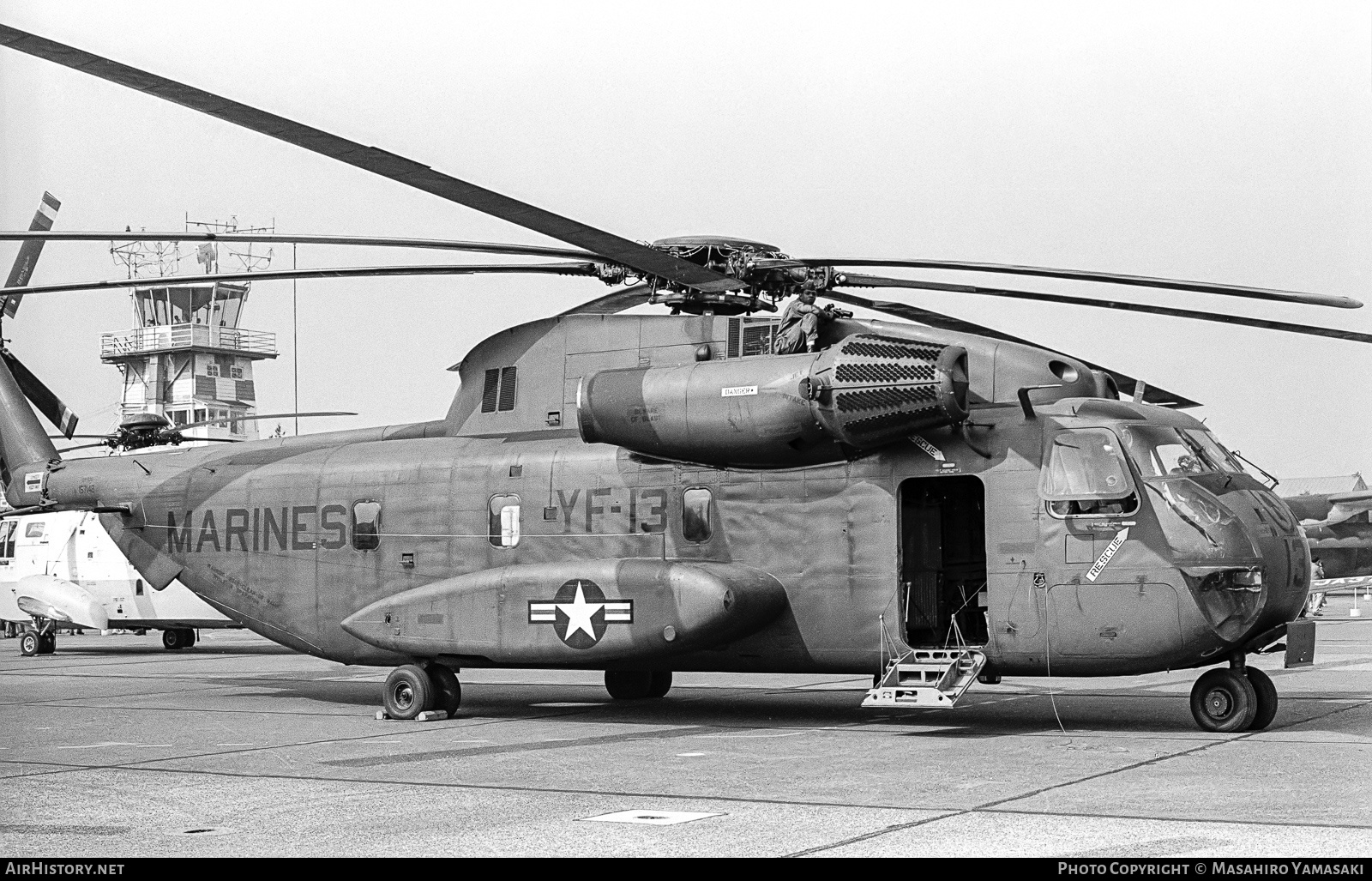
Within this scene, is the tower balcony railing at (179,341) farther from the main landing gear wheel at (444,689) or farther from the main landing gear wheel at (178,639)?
the main landing gear wheel at (444,689)

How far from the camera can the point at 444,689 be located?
15.3m

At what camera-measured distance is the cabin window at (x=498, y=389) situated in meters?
15.9

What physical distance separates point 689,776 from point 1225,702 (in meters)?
5.36

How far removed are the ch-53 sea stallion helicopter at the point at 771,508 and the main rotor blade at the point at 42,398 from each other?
362 inches

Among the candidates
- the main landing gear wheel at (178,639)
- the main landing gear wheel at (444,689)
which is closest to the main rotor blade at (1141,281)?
the main landing gear wheel at (444,689)

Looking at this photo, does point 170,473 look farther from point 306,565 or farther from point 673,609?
point 673,609

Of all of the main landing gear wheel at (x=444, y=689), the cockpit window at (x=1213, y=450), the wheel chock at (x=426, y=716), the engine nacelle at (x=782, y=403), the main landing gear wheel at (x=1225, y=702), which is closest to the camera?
the main landing gear wheel at (x=1225, y=702)

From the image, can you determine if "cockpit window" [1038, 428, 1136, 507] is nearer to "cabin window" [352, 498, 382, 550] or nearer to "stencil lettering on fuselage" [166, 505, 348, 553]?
"cabin window" [352, 498, 382, 550]

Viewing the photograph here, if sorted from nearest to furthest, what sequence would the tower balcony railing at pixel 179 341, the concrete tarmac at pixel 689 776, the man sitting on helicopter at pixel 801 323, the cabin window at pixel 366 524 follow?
the concrete tarmac at pixel 689 776
the man sitting on helicopter at pixel 801 323
the cabin window at pixel 366 524
the tower balcony railing at pixel 179 341

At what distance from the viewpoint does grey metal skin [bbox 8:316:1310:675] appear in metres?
12.7

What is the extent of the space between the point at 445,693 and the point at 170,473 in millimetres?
5253

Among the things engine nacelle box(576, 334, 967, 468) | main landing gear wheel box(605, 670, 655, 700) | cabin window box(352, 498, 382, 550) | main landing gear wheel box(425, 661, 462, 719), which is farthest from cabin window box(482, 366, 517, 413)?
main landing gear wheel box(605, 670, 655, 700)

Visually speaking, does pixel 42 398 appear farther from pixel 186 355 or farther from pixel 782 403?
pixel 186 355

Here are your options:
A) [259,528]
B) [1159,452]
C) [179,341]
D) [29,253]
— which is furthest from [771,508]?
[179,341]
